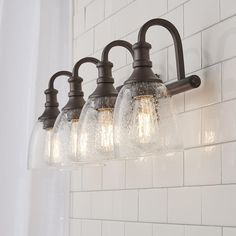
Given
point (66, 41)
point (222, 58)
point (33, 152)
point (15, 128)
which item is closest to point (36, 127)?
point (33, 152)

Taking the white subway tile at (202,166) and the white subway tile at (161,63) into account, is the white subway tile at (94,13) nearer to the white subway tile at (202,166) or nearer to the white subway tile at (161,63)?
the white subway tile at (161,63)

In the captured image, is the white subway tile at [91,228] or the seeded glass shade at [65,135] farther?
the white subway tile at [91,228]

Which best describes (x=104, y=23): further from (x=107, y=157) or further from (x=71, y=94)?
(x=107, y=157)

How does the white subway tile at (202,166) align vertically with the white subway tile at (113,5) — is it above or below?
below

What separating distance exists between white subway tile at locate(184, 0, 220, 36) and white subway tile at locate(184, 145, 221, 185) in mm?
266

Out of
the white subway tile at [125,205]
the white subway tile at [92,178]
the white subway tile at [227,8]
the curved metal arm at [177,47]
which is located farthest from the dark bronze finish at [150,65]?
the white subway tile at [92,178]

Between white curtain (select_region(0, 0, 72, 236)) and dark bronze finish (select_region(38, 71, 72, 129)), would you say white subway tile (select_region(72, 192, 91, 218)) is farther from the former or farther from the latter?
dark bronze finish (select_region(38, 71, 72, 129))

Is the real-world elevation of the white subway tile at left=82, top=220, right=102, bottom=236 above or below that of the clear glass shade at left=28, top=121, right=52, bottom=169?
below

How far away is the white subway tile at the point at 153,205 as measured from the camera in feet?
4.31

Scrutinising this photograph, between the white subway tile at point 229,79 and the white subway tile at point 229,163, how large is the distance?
0.33 feet

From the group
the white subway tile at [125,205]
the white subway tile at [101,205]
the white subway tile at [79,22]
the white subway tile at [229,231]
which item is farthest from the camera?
the white subway tile at [79,22]

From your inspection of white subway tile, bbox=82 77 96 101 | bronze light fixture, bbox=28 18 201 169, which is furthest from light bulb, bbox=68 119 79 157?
white subway tile, bbox=82 77 96 101

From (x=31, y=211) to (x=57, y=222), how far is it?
9 cm

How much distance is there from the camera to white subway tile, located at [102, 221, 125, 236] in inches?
57.7
